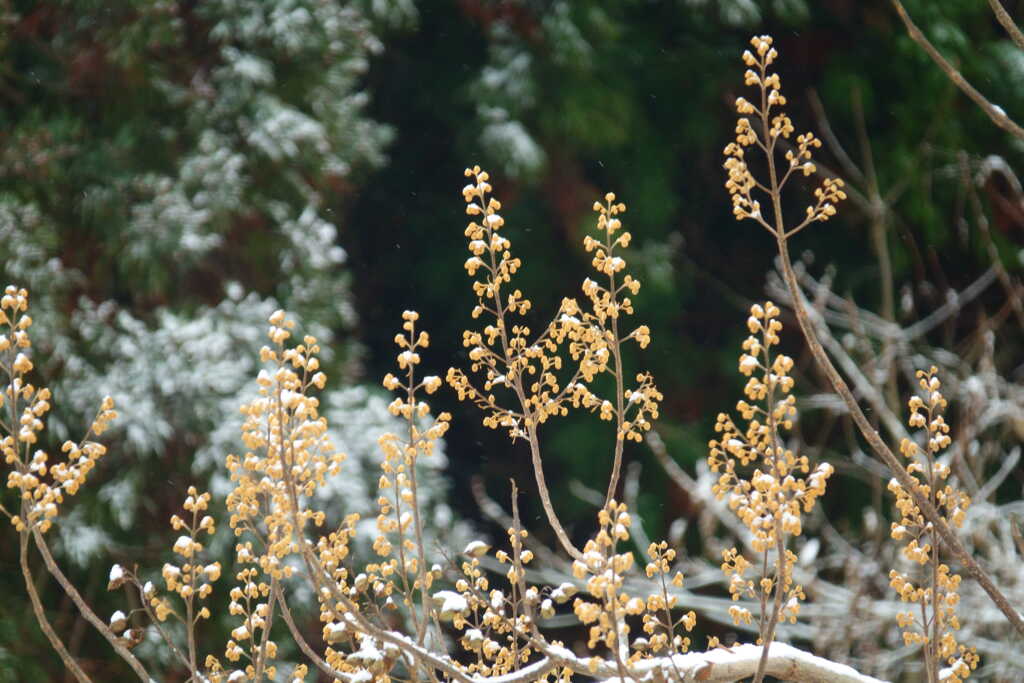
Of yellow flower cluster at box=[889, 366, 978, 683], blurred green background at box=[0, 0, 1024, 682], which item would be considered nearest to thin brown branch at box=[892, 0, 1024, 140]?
yellow flower cluster at box=[889, 366, 978, 683]

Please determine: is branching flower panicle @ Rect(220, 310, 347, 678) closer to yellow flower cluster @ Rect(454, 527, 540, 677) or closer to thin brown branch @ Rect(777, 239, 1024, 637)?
yellow flower cluster @ Rect(454, 527, 540, 677)

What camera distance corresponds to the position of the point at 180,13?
418cm

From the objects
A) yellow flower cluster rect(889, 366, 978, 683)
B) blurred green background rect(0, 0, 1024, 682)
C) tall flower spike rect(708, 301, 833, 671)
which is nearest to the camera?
tall flower spike rect(708, 301, 833, 671)

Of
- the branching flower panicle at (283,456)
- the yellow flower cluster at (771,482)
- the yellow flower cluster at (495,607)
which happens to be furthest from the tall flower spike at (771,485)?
the branching flower panicle at (283,456)

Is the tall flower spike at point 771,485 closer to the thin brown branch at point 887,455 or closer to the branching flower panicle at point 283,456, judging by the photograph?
the thin brown branch at point 887,455

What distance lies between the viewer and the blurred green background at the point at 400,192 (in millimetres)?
3643

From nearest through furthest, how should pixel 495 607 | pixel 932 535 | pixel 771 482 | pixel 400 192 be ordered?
pixel 771 482 → pixel 932 535 → pixel 495 607 → pixel 400 192

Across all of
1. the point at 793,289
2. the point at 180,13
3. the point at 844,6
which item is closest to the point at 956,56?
the point at 844,6

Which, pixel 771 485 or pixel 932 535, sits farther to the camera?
pixel 932 535

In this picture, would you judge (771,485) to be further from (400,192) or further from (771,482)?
(400,192)

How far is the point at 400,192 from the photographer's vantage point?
5.97m

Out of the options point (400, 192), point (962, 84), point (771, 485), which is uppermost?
point (962, 84)

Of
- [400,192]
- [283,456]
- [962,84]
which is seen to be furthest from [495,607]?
[400,192]

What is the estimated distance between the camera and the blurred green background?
12.0ft
